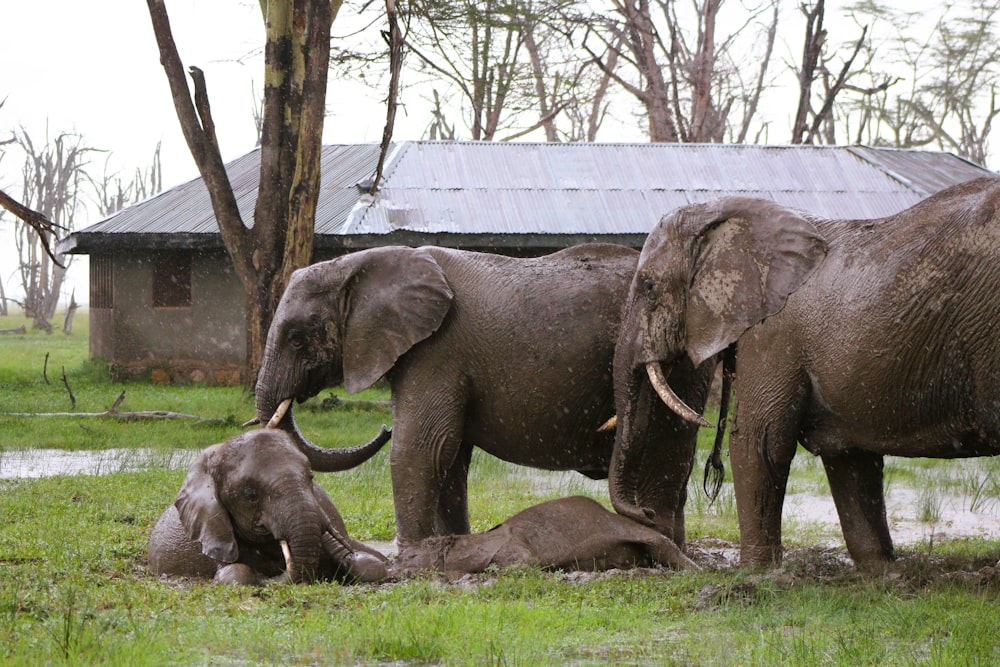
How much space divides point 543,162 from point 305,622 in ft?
56.6

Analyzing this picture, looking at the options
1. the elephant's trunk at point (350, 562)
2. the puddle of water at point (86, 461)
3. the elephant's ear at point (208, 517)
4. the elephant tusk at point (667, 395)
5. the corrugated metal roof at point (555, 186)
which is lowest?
the puddle of water at point (86, 461)

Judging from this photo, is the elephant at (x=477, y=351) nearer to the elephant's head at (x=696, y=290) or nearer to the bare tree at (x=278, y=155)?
the elephant's head at (x=696, y=290)

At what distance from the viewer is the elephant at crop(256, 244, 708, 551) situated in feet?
24.8

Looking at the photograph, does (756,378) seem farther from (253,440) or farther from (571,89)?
(571,89)

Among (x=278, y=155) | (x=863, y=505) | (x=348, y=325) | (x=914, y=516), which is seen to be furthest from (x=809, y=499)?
(x=278, y=155)

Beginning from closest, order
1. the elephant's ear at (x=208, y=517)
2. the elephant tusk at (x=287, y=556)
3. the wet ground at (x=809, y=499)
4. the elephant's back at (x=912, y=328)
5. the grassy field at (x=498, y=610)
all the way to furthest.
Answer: the grassy field at (x=498, y=610), the elephant's back at (x=912, y=328), the elephant tusk at (x=287, y=556), the elephant's ear at (x=208, y=517), the wet ground at (x=809, y=499)

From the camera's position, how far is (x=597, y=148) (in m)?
23.0

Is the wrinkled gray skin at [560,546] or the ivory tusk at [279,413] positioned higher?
the ivory tusk at [279,413]

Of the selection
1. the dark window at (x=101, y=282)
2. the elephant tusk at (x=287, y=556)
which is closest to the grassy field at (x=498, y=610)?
the elephant tusk at (x=287, y=556)

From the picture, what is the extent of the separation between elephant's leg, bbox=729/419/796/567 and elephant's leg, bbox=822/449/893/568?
61 cm

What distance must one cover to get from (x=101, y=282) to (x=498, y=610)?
54.4 feet

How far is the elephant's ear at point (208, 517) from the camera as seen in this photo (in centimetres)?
663

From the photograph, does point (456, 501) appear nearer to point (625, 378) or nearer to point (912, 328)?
point (625, 378)

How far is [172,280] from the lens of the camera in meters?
20.9
